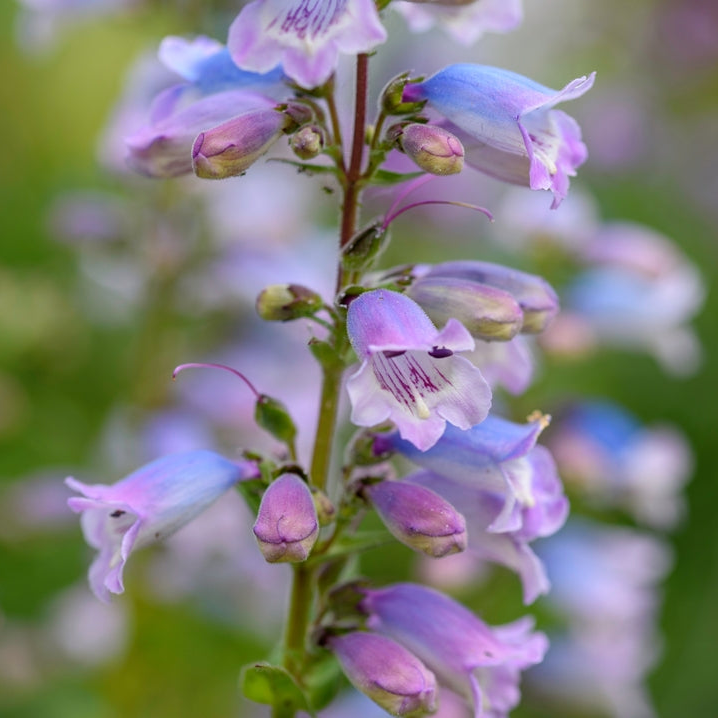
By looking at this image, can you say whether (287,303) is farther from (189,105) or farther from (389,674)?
(389,674)

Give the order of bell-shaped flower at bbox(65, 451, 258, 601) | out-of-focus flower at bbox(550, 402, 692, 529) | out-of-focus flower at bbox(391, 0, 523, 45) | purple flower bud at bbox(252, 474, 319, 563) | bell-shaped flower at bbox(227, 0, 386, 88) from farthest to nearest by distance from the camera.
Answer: out-of-focus flower at bbox(550, 402, 692, 529) → out-of-focus flower at bbox(391, 0, 523, 45) → bell-shaped flower at bbox(65, 451, 258, 601) → purple flower bud at bbox(252, 474, 319, 563) → bell-shaped flower at bbox(227, 0, 386, 88)

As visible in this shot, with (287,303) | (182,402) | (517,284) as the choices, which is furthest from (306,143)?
(182,402)

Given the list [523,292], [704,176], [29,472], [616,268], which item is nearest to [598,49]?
[704,176]

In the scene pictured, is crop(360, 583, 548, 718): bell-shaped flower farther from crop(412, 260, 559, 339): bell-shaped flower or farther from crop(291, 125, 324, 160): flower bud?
crop(291, 125, 324, 160): flower bud

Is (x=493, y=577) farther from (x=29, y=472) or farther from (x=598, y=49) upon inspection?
(x=598, y=49)

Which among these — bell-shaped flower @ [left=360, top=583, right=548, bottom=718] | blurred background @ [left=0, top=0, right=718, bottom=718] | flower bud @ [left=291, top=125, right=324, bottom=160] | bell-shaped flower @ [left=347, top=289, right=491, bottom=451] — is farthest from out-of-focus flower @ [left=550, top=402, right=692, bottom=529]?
flower bud @ [left=291, top=125, right=324, bottom=160]

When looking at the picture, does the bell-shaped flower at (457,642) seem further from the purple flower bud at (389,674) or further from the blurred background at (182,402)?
the blurred background at (182,402)
